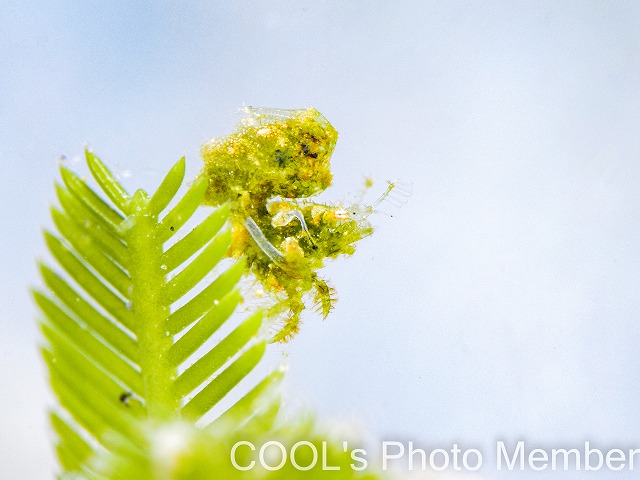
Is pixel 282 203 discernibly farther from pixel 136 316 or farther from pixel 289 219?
pixel 136 316

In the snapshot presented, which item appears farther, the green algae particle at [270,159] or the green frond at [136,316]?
the green algae particle at [270,159]

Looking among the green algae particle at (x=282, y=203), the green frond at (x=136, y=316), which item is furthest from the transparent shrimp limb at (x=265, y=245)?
the green frond at (x=136, y=316)

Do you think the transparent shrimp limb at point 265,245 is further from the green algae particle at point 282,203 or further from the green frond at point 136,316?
the green frond at point 136,316

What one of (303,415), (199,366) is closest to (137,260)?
(199,366)

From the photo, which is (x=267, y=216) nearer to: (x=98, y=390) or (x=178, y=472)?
(x=98, y=390)

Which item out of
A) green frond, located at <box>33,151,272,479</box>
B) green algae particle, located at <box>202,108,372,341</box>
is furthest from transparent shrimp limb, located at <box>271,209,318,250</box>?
green frond, located at <box>33,151,272,479</box>

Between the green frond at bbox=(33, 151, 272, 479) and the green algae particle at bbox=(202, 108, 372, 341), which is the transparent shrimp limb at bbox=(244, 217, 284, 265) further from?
the green frond at bbox=(33, 151, 272, 479)
